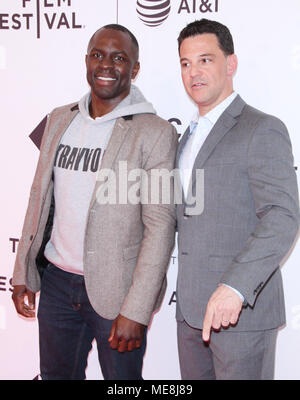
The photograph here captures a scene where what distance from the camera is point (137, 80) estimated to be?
2.34m

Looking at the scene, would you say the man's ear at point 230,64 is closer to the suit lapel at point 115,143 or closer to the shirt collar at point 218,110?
the shirt collar at point 218,110

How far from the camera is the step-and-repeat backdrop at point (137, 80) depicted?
2150 millimetres

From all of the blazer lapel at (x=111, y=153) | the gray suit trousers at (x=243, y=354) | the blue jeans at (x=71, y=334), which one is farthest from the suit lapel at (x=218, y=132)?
the blue jeans at (x=71, y=334)

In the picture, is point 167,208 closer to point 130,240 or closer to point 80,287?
point 130,240

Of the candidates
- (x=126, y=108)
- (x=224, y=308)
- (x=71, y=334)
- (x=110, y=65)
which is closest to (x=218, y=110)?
(x=126, y=108)

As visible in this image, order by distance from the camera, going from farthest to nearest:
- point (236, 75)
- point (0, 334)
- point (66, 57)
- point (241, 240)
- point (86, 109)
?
point (0, 334) → point (66, 57) → point (236, 75) → point (86, 109) → point (241, 240)

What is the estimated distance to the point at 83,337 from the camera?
187cm

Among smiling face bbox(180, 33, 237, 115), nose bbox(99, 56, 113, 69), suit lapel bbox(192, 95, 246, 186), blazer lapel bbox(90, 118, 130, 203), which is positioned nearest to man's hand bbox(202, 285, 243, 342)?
suit lapel bbox(192, 95, 246, 186)

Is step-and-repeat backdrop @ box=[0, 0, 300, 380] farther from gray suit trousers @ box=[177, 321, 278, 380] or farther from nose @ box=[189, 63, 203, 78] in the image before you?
gray suit trousers @ box=[177, 321, 278, 380]

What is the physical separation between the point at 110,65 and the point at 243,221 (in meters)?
0.83

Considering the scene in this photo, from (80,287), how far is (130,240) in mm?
289

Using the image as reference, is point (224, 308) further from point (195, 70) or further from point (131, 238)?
point (195, 70)

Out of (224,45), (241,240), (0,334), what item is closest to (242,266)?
(241,240)

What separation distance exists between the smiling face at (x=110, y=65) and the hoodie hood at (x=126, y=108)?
0.14 feet
